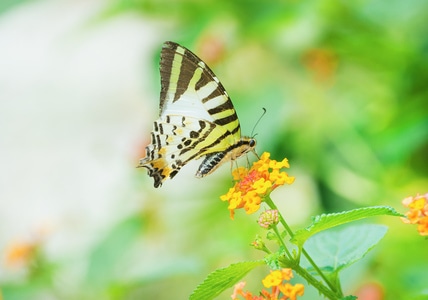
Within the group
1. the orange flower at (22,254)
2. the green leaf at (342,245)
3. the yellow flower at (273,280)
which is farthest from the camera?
the orange flower at (22,254)

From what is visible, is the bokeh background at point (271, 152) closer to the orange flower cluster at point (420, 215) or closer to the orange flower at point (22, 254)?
the orange flower at point (22, 254)

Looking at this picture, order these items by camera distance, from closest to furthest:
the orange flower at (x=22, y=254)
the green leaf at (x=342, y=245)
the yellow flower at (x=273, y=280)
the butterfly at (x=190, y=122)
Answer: the yellow flower at (x=273, y=280), the green leaf at (x=342, y=245), the butterfly at (x=190, y=122), the orange flower at (x=22, y=254)

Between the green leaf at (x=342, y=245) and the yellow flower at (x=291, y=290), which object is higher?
the green leaf at (x=342, y=245)

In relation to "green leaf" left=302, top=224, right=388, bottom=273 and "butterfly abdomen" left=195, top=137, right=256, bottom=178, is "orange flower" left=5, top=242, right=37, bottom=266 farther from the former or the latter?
"green leaf" left=302, top=224, right=388, bottom=273

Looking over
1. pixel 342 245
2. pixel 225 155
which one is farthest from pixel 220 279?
pixel 225 155

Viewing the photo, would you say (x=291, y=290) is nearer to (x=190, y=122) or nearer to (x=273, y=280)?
(x=273, y=280)

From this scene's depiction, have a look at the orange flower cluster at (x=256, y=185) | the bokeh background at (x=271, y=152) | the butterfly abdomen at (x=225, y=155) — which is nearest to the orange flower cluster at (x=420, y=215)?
the orange flower cluster at (x=256, y=185)
